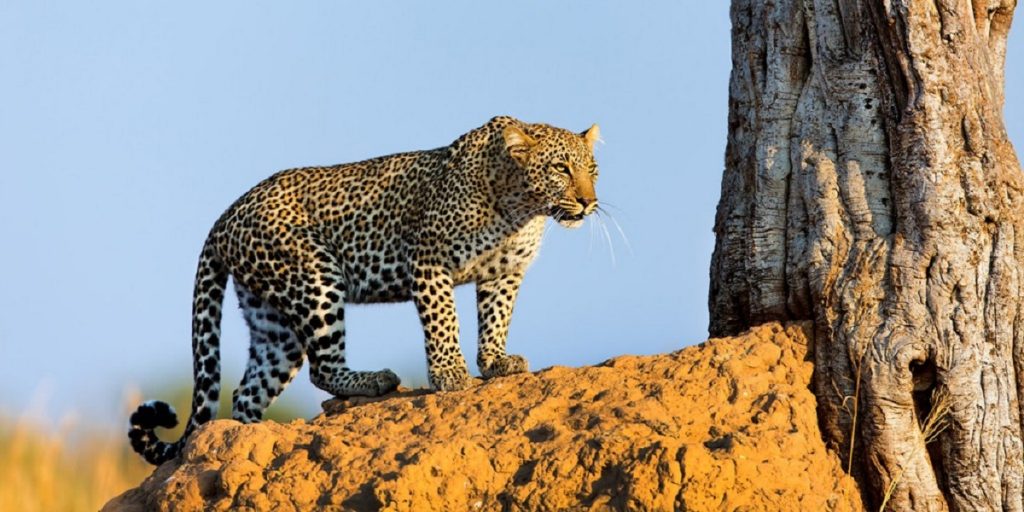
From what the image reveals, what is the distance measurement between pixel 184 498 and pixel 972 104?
4542mm

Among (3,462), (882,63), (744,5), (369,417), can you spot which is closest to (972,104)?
(882,63)

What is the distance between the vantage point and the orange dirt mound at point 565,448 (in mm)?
6684

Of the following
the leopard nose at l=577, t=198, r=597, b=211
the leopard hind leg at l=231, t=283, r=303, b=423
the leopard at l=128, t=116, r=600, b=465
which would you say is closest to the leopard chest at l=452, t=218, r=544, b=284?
the leopard at l=128, t=116, r=600, b=465

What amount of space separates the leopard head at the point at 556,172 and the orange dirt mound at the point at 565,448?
213cm

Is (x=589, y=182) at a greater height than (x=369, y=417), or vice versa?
(x=589, y=182)

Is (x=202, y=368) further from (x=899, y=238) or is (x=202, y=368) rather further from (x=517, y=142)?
(x=899, y=238)

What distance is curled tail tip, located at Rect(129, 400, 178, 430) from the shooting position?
30.5 ft

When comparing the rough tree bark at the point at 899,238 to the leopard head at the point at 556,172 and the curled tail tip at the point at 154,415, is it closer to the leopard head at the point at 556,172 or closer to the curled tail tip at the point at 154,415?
the leopard head at the point at 556,172

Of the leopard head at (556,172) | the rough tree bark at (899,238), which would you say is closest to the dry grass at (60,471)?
the leopard head at (556,172)

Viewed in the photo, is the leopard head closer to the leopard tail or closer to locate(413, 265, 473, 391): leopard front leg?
locate(413, 265, 473, 391): leopard front leg

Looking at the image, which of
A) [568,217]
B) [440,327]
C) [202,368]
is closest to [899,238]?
[568,217]

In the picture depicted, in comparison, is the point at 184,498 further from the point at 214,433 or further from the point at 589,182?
the point at 589,182

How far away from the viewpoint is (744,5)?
26.8ft

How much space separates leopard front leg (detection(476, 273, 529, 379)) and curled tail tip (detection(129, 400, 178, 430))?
1977 millimetres
